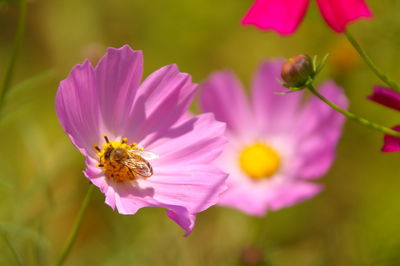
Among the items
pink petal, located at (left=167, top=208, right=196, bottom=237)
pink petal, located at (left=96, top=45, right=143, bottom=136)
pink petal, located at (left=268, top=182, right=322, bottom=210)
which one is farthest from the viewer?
pink petal, located at (left=268, top=182, right=322, bottom=210)

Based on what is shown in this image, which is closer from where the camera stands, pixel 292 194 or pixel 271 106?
pixel 292 194

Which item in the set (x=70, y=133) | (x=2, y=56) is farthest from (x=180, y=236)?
(x=2, y=56)

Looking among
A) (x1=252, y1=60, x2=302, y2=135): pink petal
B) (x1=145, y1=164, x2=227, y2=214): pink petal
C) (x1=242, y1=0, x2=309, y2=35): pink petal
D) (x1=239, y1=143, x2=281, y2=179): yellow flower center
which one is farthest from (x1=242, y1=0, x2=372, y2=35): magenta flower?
(x1=239, y1=143, x2=281, y2=179): yellow flower center

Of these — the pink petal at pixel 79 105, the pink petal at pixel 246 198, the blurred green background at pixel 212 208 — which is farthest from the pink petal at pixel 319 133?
the pink petal at pixel 79 105

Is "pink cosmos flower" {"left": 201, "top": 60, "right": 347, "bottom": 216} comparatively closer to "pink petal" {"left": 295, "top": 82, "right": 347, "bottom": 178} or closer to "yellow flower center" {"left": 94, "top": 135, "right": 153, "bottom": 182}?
"pink petal" {"left": 295, "top": 82, "right": 347, "bottom": 178}

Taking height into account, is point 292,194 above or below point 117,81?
below

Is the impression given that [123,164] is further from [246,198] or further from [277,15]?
[246,198]

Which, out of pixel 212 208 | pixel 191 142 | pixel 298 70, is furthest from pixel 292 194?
pixel 212 208
